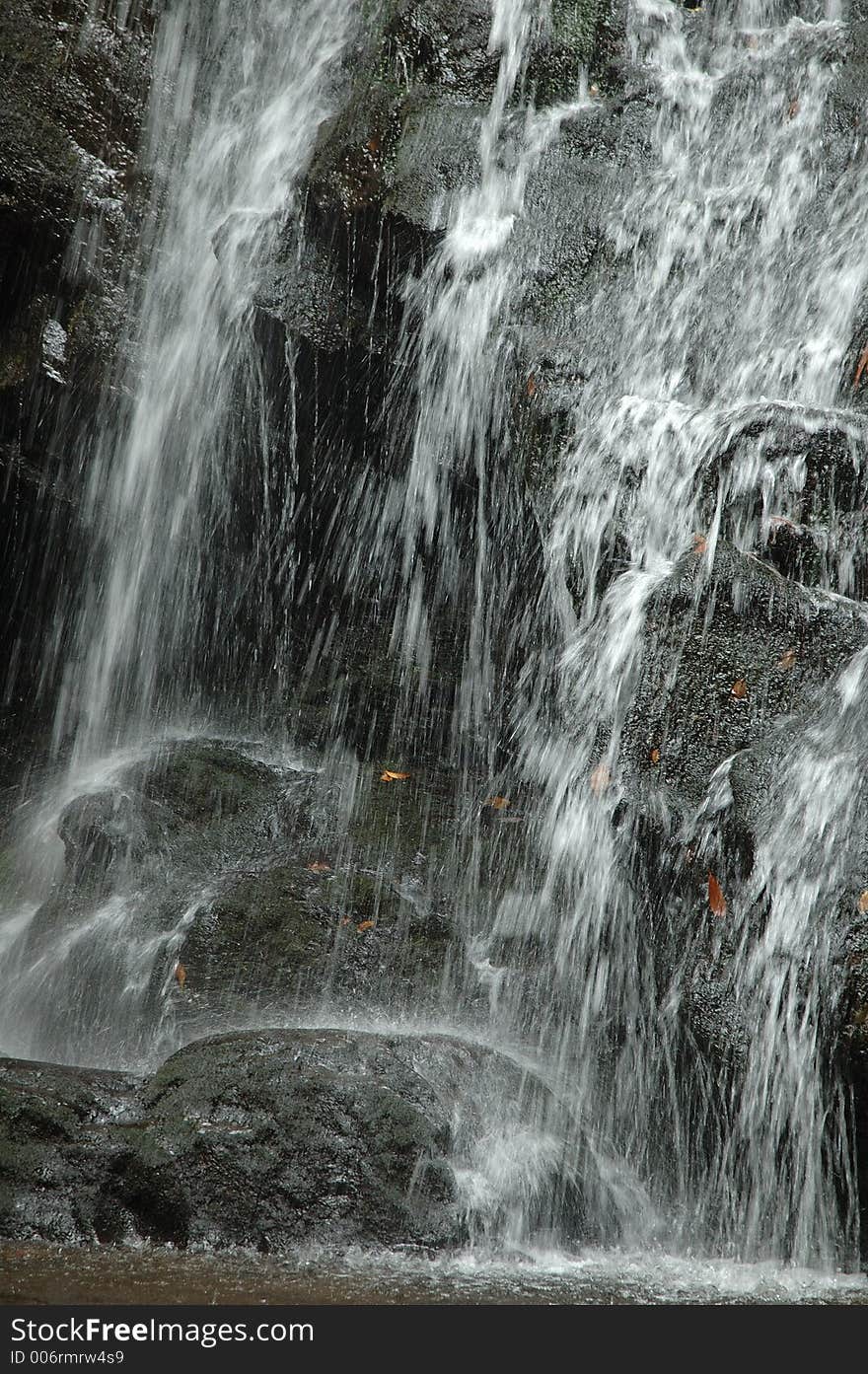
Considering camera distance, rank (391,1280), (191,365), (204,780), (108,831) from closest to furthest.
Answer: (391,1280) < (108,831) < (204,780) < (191,365)

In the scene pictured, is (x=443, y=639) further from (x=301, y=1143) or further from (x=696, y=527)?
(x=301, y=1143)

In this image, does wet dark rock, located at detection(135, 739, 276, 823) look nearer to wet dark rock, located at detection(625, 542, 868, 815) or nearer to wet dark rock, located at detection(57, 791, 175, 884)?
wet dark rock, located at detection(57, 791, 175, 884)

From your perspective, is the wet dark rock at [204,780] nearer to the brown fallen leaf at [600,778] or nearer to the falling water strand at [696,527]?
the falling water strand at [696,527]

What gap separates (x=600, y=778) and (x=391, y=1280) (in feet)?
7.12

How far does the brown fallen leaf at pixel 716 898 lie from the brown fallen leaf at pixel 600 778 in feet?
2.30

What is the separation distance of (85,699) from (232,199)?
390 centimetres

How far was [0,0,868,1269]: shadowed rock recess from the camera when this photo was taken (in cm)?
359

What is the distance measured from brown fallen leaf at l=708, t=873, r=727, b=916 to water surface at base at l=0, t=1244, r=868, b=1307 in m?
1.15

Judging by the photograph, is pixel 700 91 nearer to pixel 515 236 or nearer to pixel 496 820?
pixel 515 236

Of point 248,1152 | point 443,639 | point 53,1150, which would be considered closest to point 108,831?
point 443,639

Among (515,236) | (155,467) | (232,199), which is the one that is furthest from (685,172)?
(155,467)

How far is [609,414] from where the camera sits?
5727 mm

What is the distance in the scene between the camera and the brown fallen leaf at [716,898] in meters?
3.78

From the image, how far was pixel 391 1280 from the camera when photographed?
297 centimetres
